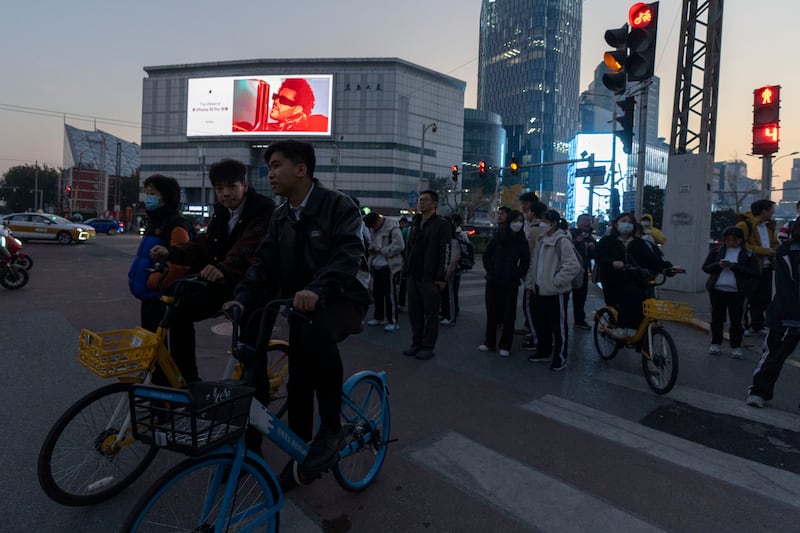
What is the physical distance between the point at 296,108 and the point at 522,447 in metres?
73.7

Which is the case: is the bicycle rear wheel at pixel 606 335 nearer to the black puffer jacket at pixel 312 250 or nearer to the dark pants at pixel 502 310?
the dark pants at pixel 502 310

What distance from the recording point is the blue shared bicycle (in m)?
1.75

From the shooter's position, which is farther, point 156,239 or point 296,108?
point 296,108

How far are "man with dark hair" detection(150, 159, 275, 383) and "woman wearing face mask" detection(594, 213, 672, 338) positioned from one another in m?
4.25

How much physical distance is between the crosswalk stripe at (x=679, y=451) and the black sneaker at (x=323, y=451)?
240cm

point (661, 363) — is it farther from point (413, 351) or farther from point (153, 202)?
point (153, 202)

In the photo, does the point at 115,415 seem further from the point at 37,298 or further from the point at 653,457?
the point at 37,298

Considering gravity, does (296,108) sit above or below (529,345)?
above

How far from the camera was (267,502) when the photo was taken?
2131mm

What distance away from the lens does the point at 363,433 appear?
115 inches

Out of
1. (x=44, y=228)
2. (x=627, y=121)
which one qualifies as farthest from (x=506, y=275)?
(x=44, y=228)

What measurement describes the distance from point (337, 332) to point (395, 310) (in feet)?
18.5

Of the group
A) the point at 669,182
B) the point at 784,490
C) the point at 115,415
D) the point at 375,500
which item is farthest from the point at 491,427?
the point at 669,182

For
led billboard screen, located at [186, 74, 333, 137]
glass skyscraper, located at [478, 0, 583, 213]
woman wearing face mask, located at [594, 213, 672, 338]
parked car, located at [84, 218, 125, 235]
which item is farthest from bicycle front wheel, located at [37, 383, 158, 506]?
glass skyscraper, located at [478, 0, 583, 213]
